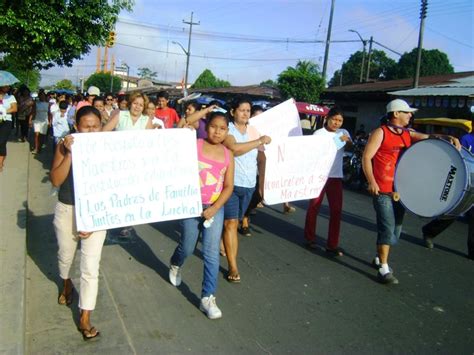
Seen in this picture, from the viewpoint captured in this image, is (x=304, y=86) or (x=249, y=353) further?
(x=304, y=86)

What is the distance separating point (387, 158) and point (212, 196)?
205 centimetres

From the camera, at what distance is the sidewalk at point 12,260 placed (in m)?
3.16

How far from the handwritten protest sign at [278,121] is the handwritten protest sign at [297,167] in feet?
2.72

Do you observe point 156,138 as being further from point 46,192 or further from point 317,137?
point 46,192

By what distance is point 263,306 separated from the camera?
4082 millimetres

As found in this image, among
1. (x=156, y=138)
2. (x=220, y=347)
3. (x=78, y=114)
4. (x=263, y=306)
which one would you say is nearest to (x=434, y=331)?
(x=263, y=306)

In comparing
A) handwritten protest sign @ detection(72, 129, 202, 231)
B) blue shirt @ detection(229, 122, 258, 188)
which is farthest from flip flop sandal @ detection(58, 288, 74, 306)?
blue shirt @ detection(229, 122, 258, 188)

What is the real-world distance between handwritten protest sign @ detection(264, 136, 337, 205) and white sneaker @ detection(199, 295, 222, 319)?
5.52 feet

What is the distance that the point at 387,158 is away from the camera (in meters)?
4.78

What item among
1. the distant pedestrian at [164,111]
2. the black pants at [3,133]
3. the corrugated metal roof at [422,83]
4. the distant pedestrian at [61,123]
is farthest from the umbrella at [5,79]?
the corrugated metal roof at [422,83]

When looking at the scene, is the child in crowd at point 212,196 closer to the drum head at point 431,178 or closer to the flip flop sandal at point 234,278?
the flip flop sandal at point 234,278

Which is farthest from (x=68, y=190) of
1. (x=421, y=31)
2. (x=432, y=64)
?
(x=432, y=64)

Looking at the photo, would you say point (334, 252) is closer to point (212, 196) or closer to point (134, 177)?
point (212, 196)

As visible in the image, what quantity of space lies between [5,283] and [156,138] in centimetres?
184
